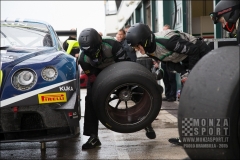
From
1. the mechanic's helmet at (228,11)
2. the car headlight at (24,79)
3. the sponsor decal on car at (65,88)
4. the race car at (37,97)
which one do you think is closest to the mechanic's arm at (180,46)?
the race car at (37,97)

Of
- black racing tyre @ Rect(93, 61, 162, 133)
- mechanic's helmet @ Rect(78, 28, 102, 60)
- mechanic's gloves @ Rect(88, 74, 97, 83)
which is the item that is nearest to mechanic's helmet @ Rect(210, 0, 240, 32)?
black racing tyre @ Rect(93, 61, 162, 133)

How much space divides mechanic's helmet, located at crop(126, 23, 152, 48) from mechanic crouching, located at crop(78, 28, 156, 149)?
461 mm

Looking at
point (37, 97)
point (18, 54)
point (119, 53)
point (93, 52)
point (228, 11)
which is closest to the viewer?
point (228, 11)

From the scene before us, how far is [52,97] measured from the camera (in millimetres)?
4480

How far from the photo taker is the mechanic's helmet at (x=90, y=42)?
5.15 meters

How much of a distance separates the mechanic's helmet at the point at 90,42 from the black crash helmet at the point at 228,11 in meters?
2.04

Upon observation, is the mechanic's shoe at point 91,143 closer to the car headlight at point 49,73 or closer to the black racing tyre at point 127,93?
the black racing tyre at point 127,93

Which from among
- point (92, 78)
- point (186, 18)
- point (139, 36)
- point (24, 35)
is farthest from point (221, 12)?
point (186, 18)

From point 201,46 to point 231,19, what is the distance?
1.93 metres

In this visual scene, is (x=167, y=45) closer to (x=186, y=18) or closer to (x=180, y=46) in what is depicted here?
(x=180, y=46)

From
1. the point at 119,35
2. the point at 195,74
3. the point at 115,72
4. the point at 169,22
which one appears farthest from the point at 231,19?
the point at 169,22

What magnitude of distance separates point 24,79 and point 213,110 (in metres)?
2.69

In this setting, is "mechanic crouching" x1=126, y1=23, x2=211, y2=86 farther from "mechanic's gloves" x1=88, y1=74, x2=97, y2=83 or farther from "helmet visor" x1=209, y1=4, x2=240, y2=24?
"helmet visor" x1=209, y1=4, x2=240, y2=24

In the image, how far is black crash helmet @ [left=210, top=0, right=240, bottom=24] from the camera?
127 inches
